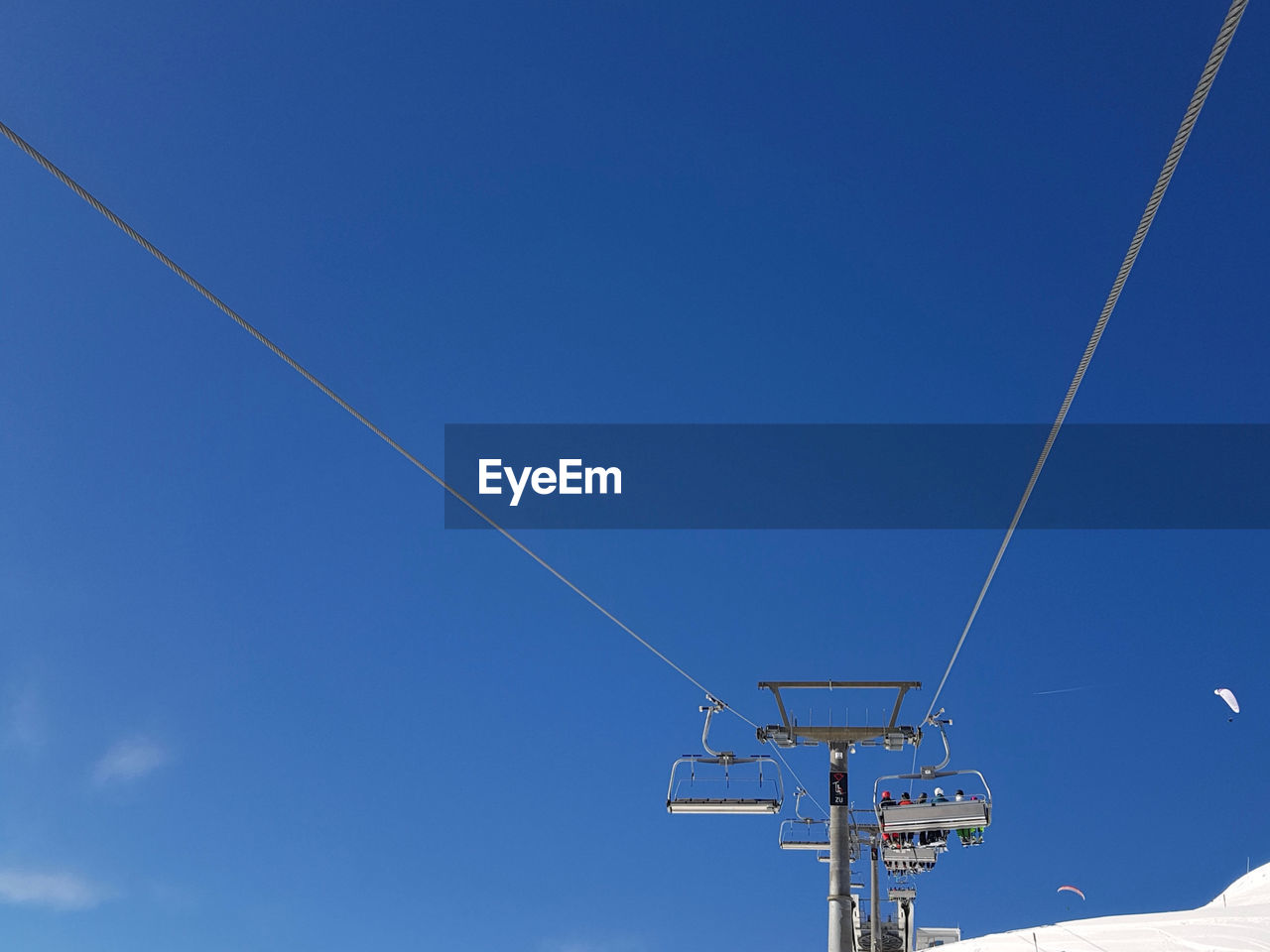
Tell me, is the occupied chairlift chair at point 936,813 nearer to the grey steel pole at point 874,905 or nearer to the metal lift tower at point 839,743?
the metal lift tower at point 839,743

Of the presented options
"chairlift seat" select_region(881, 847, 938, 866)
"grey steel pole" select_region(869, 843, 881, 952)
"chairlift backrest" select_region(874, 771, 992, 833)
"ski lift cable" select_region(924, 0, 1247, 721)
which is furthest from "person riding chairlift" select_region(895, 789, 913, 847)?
"grey steel pole" select_region(869, 843, 881, 952)

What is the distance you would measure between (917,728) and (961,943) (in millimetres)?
9377

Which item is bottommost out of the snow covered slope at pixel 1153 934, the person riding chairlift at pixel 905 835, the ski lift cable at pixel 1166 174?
the snow covered slope at pixel 1153 934

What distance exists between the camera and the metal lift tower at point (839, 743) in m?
20.0

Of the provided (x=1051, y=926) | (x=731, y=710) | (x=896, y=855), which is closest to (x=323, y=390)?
(x=731, y=710)

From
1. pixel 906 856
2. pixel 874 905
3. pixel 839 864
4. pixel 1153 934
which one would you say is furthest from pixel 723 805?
pixel 874 905

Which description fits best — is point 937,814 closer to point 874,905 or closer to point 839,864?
point 839,864

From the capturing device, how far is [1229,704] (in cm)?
3853

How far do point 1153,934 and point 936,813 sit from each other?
8548 millimetres

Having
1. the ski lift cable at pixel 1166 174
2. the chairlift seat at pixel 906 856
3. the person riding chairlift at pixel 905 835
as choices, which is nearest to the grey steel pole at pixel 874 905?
the chairlift seat at pixel 906 856

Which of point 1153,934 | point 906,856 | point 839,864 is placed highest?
point 906,856

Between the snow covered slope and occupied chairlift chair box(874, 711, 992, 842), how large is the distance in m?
4.55

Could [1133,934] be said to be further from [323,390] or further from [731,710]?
[323,390]

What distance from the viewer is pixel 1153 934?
24.0 m
